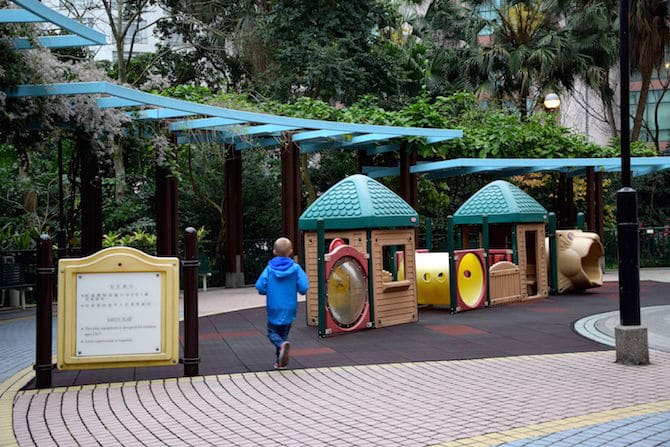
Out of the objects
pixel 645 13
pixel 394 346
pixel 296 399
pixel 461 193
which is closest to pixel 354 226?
pixel 394 346

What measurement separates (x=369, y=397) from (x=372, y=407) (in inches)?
15.4

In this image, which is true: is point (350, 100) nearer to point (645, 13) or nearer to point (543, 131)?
point (543, 131)

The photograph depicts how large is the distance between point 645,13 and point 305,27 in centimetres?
1245

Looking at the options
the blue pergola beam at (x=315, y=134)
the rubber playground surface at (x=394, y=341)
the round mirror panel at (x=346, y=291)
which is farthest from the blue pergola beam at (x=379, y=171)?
the round mirror panel at (x=346, y=291)

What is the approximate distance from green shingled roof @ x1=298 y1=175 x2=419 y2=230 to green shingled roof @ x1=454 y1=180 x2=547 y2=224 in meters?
3.73

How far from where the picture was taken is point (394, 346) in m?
10.0

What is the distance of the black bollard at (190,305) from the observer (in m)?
8.11

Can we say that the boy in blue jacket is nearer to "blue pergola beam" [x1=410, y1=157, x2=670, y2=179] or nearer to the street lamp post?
the street lamp post

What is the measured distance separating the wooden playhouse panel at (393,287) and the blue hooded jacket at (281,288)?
3164 millimetres

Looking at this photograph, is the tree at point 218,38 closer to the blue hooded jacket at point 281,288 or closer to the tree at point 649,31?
the tree at point 649,31

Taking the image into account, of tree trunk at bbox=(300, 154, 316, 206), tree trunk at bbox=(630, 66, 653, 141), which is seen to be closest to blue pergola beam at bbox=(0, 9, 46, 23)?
tree trunk at bbox=(300, 154, 316, 206)

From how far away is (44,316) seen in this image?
790cm

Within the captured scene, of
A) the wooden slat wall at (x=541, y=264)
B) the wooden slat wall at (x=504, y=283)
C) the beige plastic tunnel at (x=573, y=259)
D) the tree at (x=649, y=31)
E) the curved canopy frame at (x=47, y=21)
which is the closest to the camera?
the curved canopy frame at (x=47, y=21)

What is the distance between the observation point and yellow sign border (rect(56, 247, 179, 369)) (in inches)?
315
